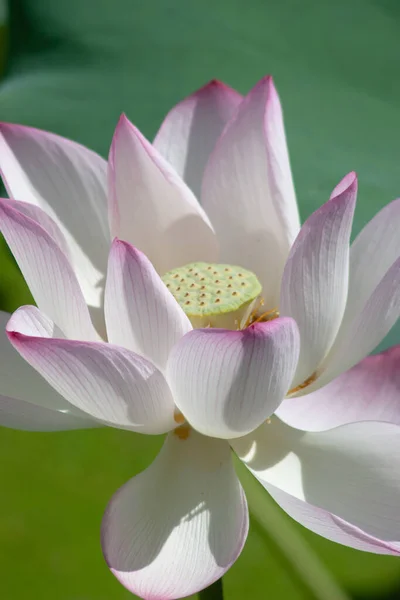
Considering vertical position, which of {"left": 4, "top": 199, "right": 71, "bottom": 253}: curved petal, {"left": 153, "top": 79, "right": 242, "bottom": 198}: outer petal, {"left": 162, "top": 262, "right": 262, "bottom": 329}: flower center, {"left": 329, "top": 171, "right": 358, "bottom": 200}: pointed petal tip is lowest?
{"left": 162, "top": 262, "right": 262, "bottom": 329}: flower center

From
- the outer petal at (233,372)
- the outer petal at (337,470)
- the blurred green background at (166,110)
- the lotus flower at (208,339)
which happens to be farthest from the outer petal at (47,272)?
the blurred green background at (166,110)

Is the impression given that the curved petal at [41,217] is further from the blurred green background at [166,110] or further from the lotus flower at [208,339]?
the blurred green background at [166,110]

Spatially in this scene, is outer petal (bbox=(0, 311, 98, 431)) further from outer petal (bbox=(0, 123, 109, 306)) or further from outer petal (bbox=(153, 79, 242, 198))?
outer petal (bbox=(153, 79, 242, 198))

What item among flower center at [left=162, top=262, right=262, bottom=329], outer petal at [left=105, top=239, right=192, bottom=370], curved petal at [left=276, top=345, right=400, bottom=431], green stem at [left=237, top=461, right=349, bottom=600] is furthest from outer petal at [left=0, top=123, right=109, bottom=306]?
green stem at [left=237, top=461, right=349, bottom=600]

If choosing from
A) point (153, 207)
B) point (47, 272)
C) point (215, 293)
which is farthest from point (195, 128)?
point (47, 272)

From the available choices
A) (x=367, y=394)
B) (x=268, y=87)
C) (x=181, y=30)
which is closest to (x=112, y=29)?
(x=181, y=30)

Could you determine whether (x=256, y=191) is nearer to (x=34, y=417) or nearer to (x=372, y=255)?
(x=372, y=255)
